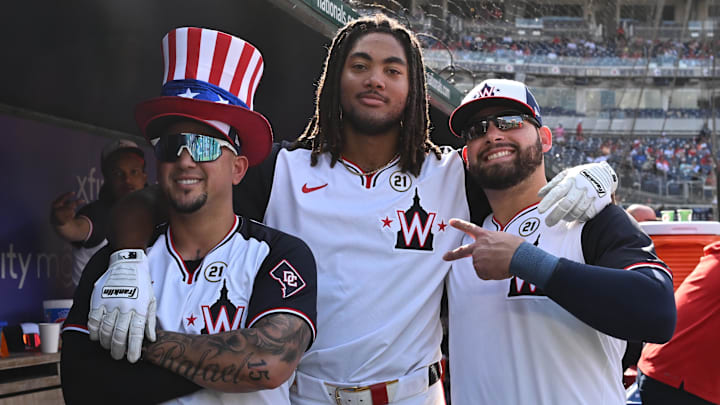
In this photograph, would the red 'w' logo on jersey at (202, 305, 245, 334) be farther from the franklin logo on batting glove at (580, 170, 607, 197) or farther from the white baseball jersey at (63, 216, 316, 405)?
the franklin logo on batting glove at (580, 170, 607, 197)

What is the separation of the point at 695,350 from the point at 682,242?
2185 mm

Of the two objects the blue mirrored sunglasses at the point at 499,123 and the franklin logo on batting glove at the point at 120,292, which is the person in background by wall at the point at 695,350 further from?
the franklin logo on batting glove at the point at 120,292

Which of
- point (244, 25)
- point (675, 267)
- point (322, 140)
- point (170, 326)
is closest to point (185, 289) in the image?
point (170, 326)

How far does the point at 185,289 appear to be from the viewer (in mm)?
2121

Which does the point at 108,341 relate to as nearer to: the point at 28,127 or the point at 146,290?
the point at 146,290

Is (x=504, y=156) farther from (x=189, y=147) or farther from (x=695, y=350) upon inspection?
(x=695, y=350)

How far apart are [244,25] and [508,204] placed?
1826mm

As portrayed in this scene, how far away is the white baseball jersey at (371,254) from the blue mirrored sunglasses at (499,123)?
0.67 feet

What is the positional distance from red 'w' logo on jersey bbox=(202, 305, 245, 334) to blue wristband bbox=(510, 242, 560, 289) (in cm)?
84

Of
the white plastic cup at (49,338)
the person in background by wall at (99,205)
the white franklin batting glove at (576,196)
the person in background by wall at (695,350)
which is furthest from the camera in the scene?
the person in background by wall at (99,205)

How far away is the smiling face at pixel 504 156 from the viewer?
259cm

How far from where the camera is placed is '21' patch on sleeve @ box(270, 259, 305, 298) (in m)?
2.09

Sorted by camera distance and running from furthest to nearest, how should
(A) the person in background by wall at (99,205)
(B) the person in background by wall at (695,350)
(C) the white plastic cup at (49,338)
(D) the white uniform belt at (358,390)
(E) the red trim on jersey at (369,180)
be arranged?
(A) the person in background by wall at (99,205) → (C) the white plastic cup at (49,338) → (B) the person in background by wall at (695,350) → (E) the red trim on jersey at (369,180) → (D) the white uniform belt at (358,390)

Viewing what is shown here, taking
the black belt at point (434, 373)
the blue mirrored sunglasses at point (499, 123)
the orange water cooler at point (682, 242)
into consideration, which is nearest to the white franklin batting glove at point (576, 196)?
the blue mirrored sunglasses at point (499, 123)
